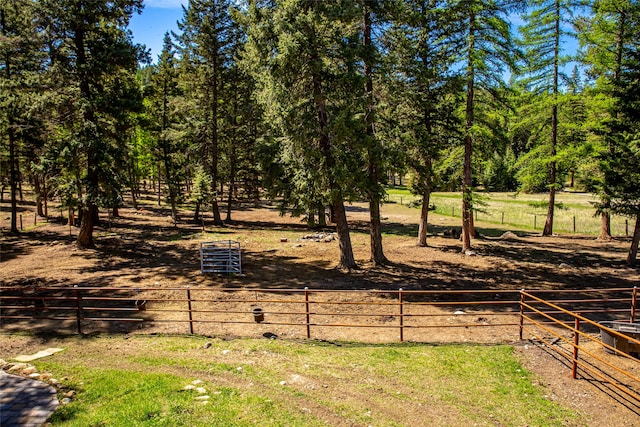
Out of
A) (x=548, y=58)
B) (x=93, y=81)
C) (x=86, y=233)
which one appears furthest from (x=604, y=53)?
(x=86, y=233)

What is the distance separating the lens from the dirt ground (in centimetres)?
951

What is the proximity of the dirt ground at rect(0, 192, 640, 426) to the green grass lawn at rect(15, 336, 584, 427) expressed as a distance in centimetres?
118

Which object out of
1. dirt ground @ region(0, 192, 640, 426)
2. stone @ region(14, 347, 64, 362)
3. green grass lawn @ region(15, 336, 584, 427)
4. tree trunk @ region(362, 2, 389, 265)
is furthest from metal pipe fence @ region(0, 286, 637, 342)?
tree trunk @ region(362, 2, 389, 265)

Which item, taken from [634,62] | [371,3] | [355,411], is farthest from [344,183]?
[634,62]

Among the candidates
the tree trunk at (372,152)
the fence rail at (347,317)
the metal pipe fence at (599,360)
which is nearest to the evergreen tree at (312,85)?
the tree trunk at (372,152)

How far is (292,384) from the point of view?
24.0 feet

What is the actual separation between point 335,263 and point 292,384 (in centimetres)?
Answer: 1190

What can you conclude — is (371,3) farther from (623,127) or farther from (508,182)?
Answer: (508,182)

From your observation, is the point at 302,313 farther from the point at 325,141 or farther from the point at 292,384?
the point at 325,141

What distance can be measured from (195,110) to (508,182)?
6293 cm

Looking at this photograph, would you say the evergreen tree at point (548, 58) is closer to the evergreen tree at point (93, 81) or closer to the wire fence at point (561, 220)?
the wire fence at point (561, 220)

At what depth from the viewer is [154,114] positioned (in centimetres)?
3719

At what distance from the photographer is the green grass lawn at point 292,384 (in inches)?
245

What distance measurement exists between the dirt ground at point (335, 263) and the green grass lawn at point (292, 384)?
118 cm
